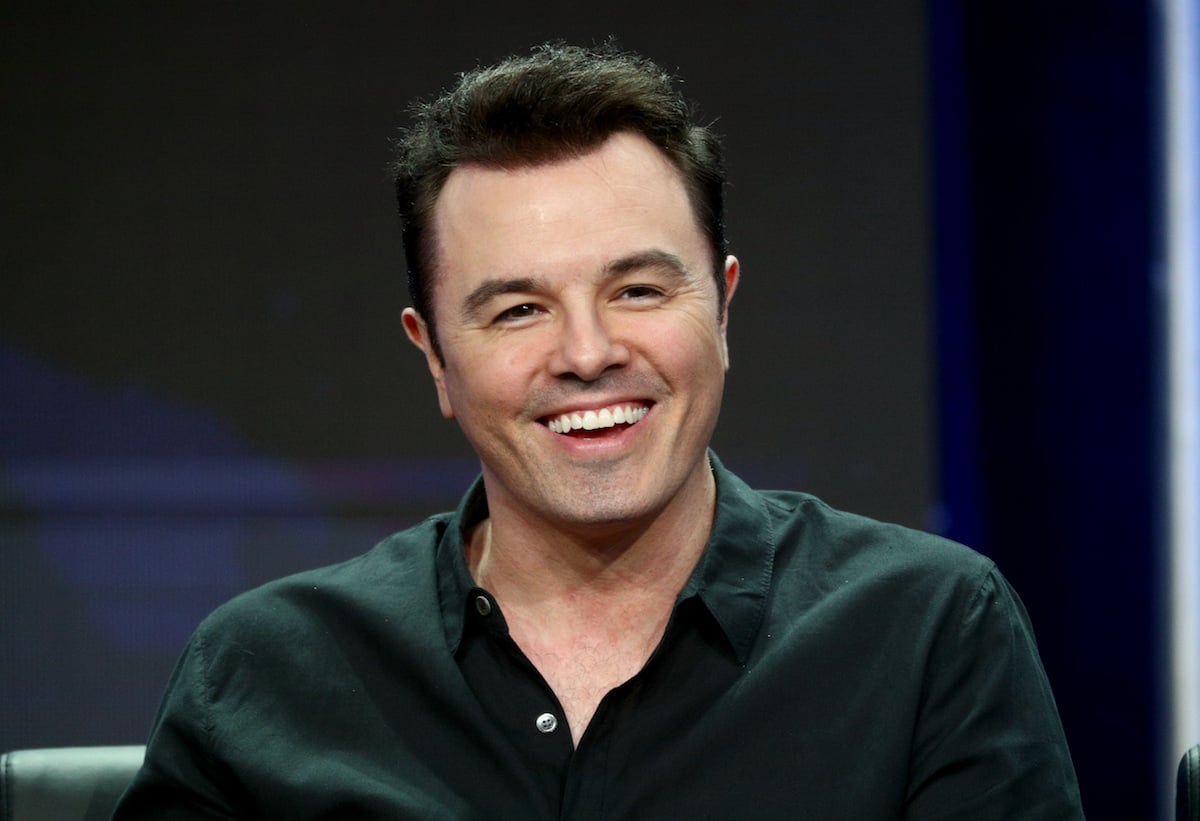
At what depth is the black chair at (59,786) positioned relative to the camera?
1.71m

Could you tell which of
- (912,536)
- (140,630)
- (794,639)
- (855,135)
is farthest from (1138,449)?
(140,630)

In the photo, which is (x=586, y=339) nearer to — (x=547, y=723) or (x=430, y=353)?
(x=430, y=353)

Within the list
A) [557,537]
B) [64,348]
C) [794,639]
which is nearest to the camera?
[794,639]

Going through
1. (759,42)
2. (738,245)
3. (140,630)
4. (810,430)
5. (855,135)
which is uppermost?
(759,42)

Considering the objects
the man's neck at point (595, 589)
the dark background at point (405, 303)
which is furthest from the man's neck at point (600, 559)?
the dark background at point (405, 303)

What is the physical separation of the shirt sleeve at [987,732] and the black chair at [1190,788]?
0.12 m

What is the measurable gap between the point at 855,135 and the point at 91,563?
187 centimetres

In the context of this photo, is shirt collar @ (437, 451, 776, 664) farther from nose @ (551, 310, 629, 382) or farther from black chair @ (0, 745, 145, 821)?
black chair @ (0, 745, 145, 821)

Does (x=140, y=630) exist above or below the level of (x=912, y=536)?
below

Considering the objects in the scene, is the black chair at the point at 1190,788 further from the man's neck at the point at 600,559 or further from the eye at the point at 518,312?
the eye at the point at 518,312

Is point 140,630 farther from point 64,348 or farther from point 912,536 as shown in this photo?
point 912,536

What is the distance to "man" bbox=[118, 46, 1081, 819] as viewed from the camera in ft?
4.94

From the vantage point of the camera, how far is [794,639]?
61.9 inches

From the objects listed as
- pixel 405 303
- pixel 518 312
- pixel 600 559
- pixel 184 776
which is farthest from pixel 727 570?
pixel 405 303
